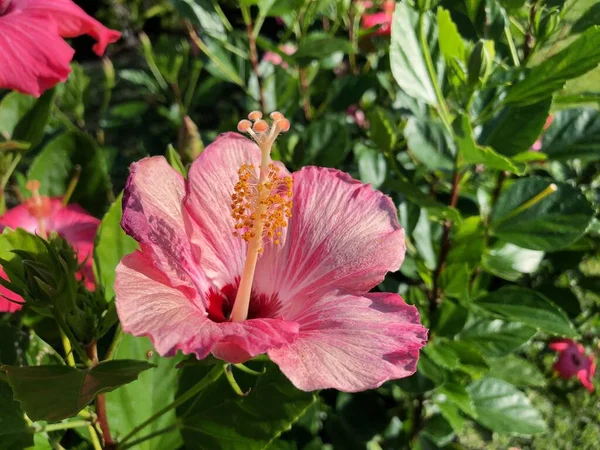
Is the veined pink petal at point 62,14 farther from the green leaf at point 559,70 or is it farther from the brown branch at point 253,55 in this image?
the green leaf at point 559,70

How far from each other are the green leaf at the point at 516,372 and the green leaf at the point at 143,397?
0.84 m

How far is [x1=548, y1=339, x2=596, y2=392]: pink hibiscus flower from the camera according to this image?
2033mm

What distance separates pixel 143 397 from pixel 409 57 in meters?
0.73

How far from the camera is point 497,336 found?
1286 mm

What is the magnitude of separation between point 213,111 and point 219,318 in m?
2.35

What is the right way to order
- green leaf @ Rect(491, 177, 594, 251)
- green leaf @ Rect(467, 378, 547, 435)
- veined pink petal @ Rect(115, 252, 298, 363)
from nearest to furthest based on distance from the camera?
veined pink petal @ Rect(115, 252, 298, 363)
green leaf @ Rect(491, 177, 594, 251)
green leaf @ Rect(467, 378, 547, 435)

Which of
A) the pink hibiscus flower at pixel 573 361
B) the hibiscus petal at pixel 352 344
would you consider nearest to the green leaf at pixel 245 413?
the hibiscus petal at pixel 352 344

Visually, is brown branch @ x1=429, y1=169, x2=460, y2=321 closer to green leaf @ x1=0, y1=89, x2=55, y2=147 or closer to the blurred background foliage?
the blurred background foliage

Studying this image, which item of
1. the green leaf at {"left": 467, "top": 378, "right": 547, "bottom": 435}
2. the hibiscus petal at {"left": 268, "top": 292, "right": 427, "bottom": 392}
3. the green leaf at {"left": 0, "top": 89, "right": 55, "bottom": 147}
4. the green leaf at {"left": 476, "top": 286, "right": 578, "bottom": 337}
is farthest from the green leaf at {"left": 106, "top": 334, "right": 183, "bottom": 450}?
the green leaf at {"left": 467, "top": 378, "right": 547, "bottom": 435}

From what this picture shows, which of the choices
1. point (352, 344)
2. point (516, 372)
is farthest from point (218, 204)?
point (516, 372)

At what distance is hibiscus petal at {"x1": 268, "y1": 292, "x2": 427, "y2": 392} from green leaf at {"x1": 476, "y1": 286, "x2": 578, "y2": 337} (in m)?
0.41

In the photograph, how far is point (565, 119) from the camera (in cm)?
124

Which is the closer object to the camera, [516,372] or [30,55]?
[30,55]

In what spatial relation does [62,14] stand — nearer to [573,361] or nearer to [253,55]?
[253,55]
